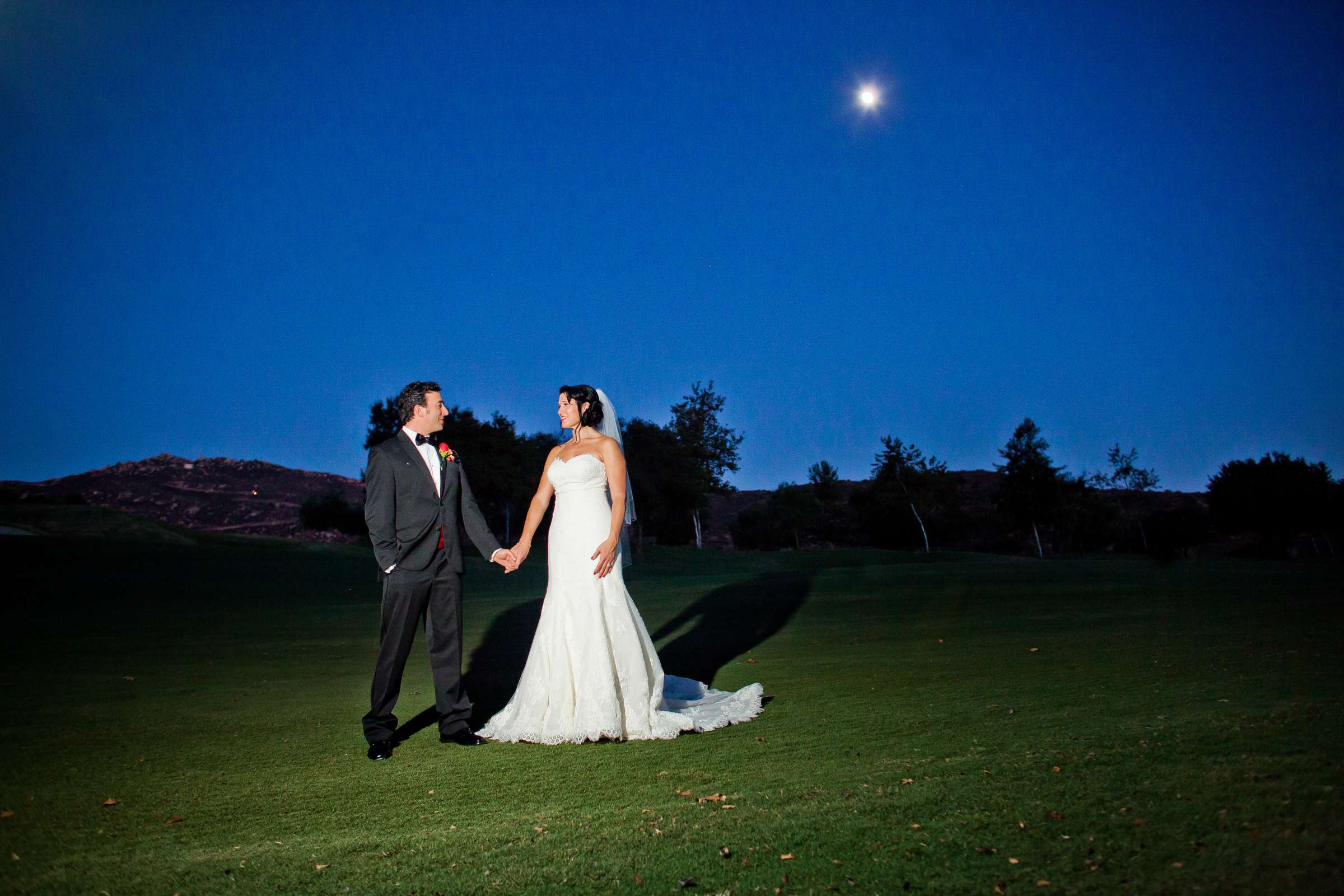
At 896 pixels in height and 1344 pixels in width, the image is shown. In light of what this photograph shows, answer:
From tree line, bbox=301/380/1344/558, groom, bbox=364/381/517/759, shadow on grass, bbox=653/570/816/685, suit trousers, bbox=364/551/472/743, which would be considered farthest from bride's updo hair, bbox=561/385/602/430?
tree line, bbox=301/380/1344/558

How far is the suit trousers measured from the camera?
238 inches

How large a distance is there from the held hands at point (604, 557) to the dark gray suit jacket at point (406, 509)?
3.23ft

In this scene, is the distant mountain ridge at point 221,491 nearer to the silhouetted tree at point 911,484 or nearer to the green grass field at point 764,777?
the silhouetted tree at point 911,484

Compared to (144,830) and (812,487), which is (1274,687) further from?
(812,487)

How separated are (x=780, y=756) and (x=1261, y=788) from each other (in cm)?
256

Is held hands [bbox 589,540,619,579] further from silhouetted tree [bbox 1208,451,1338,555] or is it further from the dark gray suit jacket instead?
silhouetted tree [bbox 1208,451,1338,555]

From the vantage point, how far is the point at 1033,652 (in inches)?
371

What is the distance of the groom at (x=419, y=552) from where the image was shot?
624cm

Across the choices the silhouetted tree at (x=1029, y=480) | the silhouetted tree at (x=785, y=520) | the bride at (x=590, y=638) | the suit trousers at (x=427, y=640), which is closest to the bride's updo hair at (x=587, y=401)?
the bride at (x=590, y=638)

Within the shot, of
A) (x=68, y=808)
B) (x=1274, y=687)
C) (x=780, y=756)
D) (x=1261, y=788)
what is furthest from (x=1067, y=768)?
(x=68, y=808)

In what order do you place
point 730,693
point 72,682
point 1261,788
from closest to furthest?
point 1261,788, point 730,693, point 72,682

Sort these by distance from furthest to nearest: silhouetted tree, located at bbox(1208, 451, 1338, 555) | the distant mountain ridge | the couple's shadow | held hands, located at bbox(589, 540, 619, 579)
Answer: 1. the distant mountain ridge
2. silhouetted tree, located at bbox(1208, 451, 1338, 555)
3. the couple's shadow
4. held hands, located at bbox(589, 540, 619, 579)

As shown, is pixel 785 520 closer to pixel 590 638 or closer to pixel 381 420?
pixel 381 420

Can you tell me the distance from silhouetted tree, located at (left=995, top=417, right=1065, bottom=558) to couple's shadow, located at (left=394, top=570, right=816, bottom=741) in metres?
42.4
